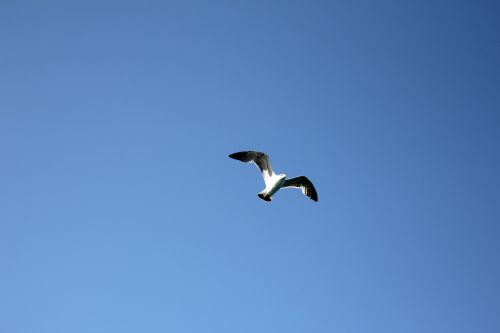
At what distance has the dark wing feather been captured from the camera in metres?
22.5

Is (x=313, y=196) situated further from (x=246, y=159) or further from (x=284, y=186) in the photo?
(x=246, y=159)

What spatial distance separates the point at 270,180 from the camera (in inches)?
878

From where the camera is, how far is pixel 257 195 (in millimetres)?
21406

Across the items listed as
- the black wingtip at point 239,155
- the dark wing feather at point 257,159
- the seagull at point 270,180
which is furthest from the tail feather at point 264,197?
the black wingtip at point 239,155

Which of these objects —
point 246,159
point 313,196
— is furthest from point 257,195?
point 313,196

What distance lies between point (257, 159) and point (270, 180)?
1.35 m

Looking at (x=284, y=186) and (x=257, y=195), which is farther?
(x=284, y=186)

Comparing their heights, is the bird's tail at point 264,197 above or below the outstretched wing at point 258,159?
below

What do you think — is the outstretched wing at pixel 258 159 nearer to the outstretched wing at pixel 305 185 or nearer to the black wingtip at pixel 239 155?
the black wingtip at pixel 239 155

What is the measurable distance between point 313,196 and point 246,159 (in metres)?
4.35

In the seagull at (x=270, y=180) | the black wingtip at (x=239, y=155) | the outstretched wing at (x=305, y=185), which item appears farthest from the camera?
the outstretched wing at (x=305, y=185)

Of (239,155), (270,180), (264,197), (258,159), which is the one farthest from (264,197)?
(239,155)

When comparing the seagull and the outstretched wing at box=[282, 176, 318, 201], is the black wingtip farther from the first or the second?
the outstretched wing at box=[282, 176, 318, 201]

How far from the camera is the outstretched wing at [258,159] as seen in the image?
22531 millimetres
